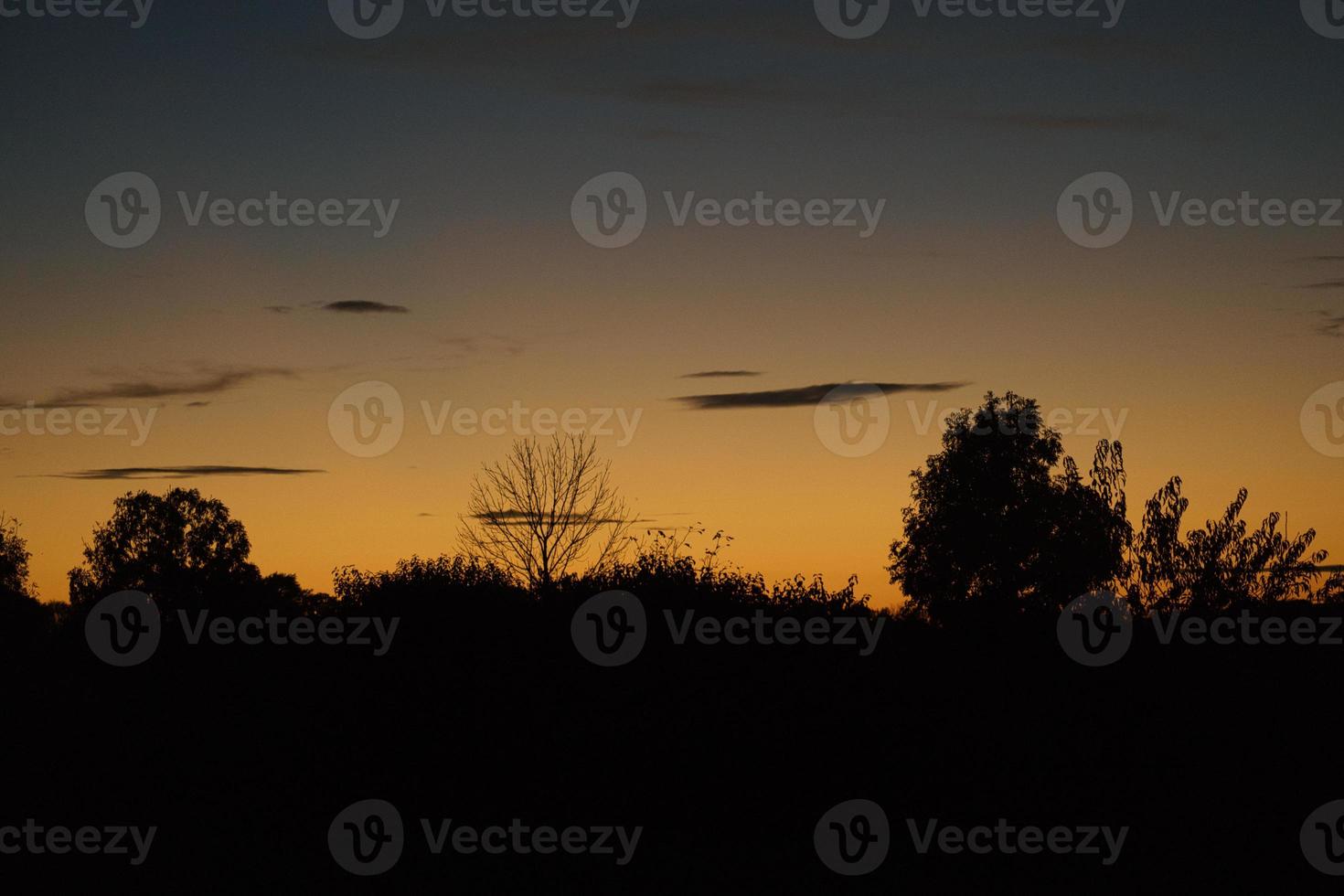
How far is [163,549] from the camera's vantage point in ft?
232

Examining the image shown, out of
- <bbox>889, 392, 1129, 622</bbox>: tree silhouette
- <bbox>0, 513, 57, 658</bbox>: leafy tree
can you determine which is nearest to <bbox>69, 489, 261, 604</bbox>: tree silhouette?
<bbox>0, 513, 57, 658</bbox>: leafy tree

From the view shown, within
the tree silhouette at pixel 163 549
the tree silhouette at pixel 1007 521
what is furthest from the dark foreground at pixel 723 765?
the tree silhouette at pixel 163 549

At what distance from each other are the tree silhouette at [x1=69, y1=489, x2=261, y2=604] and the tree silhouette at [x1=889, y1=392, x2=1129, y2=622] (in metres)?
37.3

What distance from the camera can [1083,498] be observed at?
5297 cm

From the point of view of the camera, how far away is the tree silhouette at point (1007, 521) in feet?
171

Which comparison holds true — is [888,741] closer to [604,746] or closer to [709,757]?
[709,757]

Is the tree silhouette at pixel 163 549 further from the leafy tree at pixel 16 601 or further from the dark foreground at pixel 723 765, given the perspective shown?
the dark foreground at pixel 723 765

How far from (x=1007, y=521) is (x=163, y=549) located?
150 ft

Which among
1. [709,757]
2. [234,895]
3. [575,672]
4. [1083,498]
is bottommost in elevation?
[234,895]

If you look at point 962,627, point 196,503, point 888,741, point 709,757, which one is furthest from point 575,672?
point 196,503

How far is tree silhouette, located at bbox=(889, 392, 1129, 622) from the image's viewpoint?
171 ft

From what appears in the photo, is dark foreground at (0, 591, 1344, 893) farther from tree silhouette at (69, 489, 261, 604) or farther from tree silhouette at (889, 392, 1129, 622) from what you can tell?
tree silhouette at (69, 489, 261, 604)

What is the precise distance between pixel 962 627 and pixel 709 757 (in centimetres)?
684

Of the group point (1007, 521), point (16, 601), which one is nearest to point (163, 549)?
point (16, 601)
